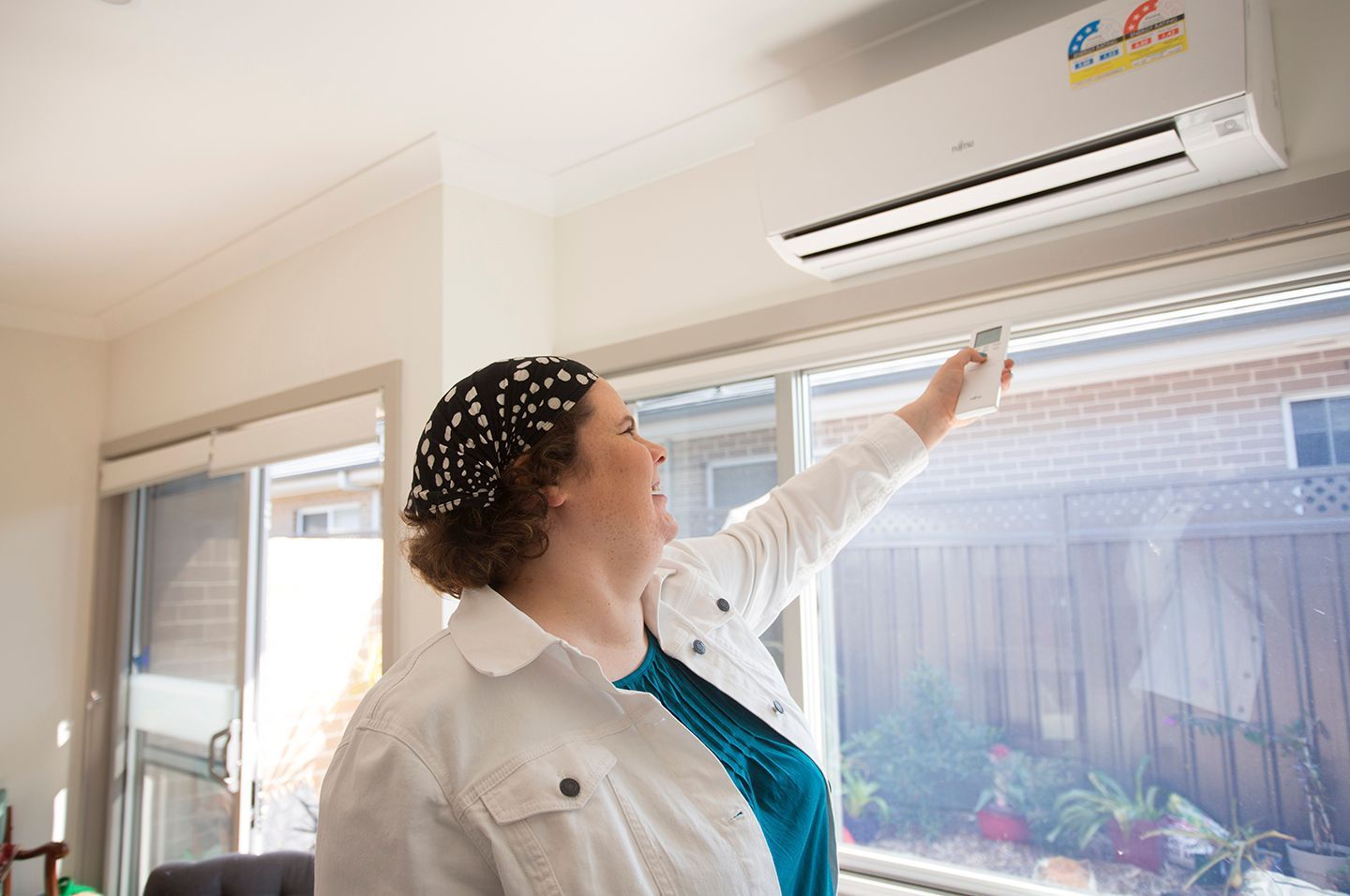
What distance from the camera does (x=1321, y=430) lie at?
152 cm

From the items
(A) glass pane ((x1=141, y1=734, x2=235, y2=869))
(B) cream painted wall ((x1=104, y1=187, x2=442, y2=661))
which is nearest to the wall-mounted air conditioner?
(B) cream painted wall ((x1=104, y1=187, x2=442, y2=661))

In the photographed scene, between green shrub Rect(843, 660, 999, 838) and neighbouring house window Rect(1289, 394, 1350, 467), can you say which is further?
green shrub Rect(843, 660, 999, 838)

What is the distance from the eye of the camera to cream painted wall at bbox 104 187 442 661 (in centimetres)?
238

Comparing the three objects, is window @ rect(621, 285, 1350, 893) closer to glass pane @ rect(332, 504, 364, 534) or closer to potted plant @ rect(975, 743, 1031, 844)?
potted plant @ rect(975, 743, 1031, 844)

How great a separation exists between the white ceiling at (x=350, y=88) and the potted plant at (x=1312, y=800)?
1.38 meters

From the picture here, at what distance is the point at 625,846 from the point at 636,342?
1498mm

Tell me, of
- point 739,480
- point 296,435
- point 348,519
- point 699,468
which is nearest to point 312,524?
point 348,519

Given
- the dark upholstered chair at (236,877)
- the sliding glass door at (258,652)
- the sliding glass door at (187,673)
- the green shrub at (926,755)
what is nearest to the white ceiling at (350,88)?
the sliding glass door at (258,652)

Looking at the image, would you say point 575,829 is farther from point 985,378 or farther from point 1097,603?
point 1097,603

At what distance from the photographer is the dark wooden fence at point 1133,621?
152 cm

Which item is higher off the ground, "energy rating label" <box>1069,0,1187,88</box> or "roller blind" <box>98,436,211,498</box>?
"energy rating label" <box>1069,0,1187,88</box>

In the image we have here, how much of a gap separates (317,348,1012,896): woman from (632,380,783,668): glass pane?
86cm

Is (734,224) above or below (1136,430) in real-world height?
above

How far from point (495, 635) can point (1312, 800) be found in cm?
135
